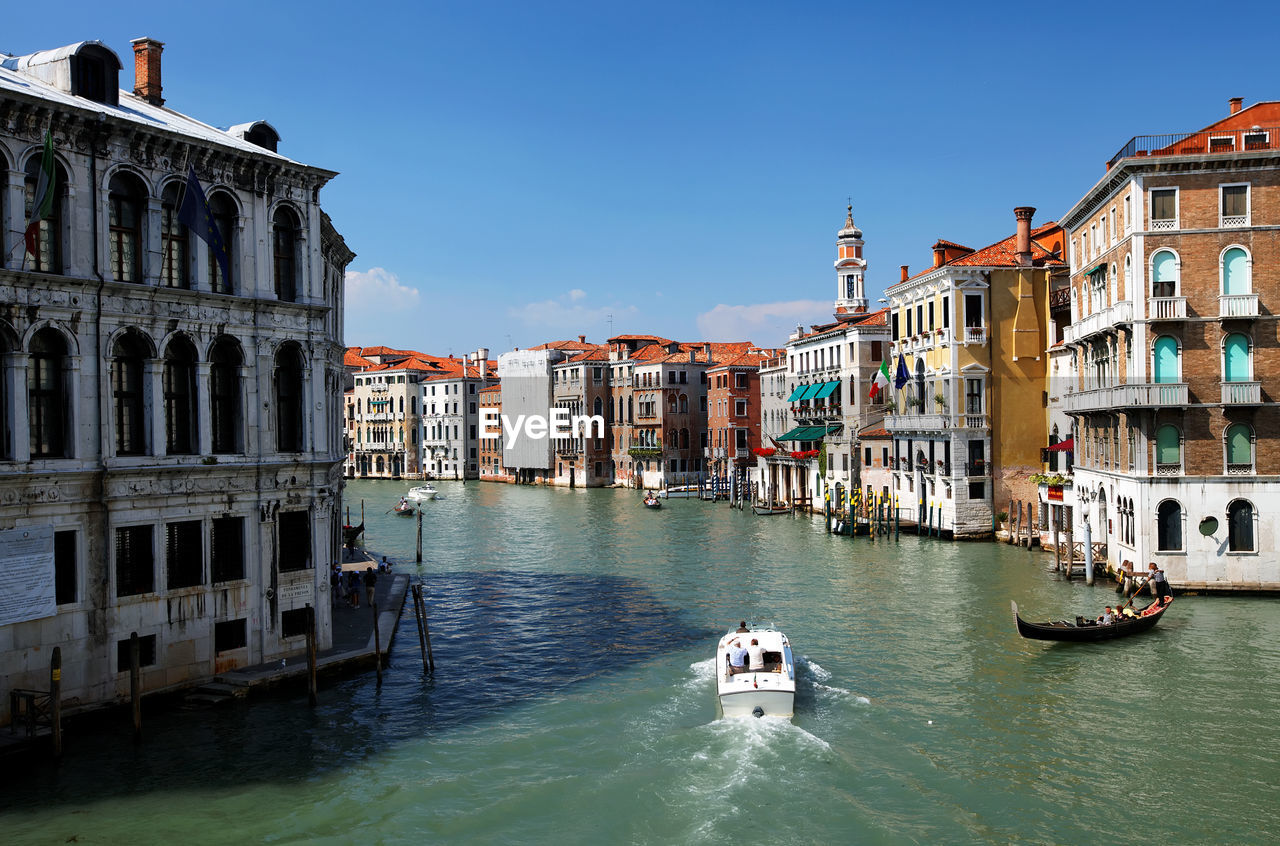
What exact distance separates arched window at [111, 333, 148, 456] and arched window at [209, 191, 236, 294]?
6.16ft

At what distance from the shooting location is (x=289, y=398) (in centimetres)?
2070

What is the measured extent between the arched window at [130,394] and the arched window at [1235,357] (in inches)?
1018

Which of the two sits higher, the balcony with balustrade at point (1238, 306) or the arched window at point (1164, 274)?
the arched window at point (1164, 274)

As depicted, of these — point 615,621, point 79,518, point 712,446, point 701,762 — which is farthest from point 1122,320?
point 712,446

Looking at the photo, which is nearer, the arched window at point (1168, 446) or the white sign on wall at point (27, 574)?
the white sign on wall at point (27, 574)

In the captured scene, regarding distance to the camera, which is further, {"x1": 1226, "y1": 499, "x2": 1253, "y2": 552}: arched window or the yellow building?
the yellow building

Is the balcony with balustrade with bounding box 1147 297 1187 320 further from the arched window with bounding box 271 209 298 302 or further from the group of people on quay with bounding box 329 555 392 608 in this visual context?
the arched window with bounding box 271 209 298 302

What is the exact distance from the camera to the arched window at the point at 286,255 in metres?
20.5

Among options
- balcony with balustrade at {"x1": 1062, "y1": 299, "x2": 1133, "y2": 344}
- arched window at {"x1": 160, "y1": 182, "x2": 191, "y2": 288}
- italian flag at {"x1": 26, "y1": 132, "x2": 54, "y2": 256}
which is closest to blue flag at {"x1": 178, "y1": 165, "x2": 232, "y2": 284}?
arched window at {"x1": 160, "y1": 182, "x2": 191, "y2": 288}

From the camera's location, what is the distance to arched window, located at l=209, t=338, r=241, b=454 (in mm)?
19312

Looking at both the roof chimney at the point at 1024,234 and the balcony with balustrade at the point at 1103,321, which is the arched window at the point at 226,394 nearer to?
the balcony with balustrade at the point at 1103,321

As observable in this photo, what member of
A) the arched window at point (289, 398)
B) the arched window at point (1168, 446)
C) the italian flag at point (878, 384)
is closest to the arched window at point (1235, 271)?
the arched window at point (1168, 446)

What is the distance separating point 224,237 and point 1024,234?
32512mm
